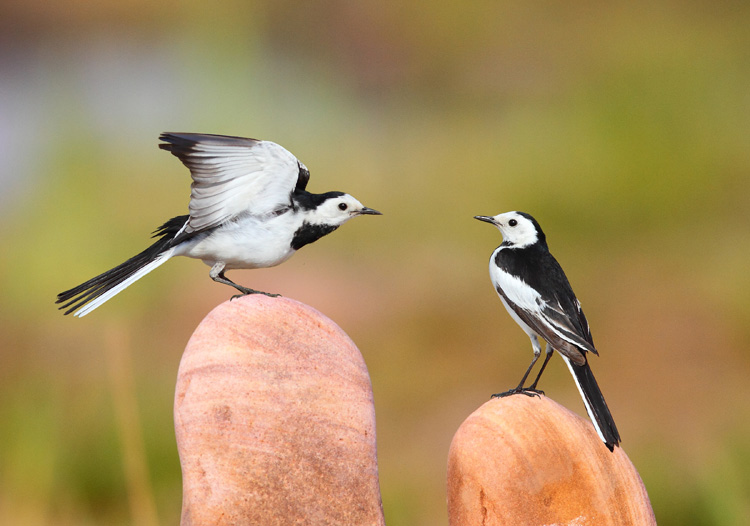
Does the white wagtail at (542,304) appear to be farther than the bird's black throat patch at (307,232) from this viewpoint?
No

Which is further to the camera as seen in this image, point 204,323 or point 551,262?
point 551,262

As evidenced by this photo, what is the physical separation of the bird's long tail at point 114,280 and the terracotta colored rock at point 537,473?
4.73 feet

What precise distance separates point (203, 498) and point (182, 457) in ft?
0.56

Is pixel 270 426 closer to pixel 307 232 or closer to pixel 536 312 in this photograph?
pixel 307 232

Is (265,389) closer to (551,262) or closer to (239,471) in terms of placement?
(239,471)

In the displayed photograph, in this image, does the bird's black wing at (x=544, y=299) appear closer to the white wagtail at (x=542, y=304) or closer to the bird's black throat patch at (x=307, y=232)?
the white wagtail at (x=542, y=304)

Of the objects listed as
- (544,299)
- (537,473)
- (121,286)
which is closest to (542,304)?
(544,299)

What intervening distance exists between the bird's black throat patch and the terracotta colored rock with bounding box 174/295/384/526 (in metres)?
0.37

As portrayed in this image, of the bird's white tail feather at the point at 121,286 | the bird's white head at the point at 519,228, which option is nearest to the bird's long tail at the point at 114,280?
the bird's white tail feather at the point at 121,286

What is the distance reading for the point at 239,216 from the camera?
347 centimetres

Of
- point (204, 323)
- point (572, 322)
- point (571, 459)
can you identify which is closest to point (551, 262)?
point (572, 322)

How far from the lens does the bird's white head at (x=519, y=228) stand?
12.3 feet

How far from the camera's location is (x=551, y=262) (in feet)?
12.0

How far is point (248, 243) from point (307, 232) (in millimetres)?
256
